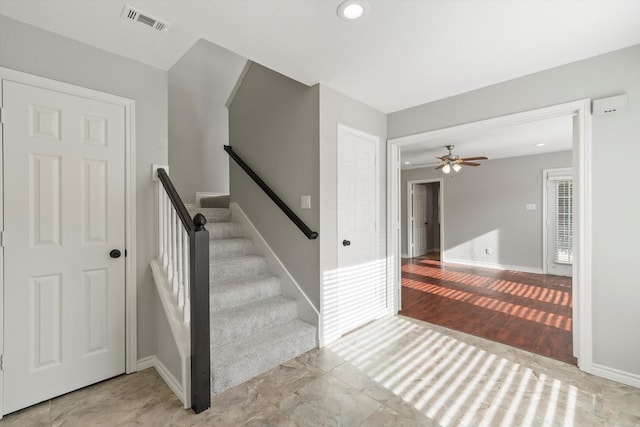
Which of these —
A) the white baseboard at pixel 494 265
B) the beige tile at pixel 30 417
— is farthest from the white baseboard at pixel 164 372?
the white baseboard at pixel 494 265

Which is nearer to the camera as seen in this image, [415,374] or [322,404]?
[322,404]

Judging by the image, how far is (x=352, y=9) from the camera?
1663 millimetres

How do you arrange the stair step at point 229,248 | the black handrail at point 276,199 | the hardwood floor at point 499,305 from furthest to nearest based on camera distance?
the stair step at point 229,248 < the hardwood floor at point 499,305 < the black handrail at point 276,199

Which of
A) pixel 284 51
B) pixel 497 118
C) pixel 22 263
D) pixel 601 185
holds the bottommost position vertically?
pixel 22 263

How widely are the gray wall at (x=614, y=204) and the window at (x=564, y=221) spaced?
420 cm

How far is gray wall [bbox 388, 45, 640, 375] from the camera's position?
2041 mm

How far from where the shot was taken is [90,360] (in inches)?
79.3

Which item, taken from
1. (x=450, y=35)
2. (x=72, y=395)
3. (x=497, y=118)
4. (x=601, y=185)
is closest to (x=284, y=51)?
(x=450, y=35)

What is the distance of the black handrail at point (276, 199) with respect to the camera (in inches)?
102

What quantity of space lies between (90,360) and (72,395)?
210 mm

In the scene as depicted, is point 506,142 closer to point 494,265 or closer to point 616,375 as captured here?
point 494,265

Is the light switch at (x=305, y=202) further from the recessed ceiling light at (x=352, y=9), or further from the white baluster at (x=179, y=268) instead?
the recessed ceiling light at (x=352, y=9)

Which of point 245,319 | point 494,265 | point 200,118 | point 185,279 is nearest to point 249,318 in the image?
point 245,319

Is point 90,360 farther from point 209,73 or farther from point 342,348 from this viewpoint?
point 209,73
